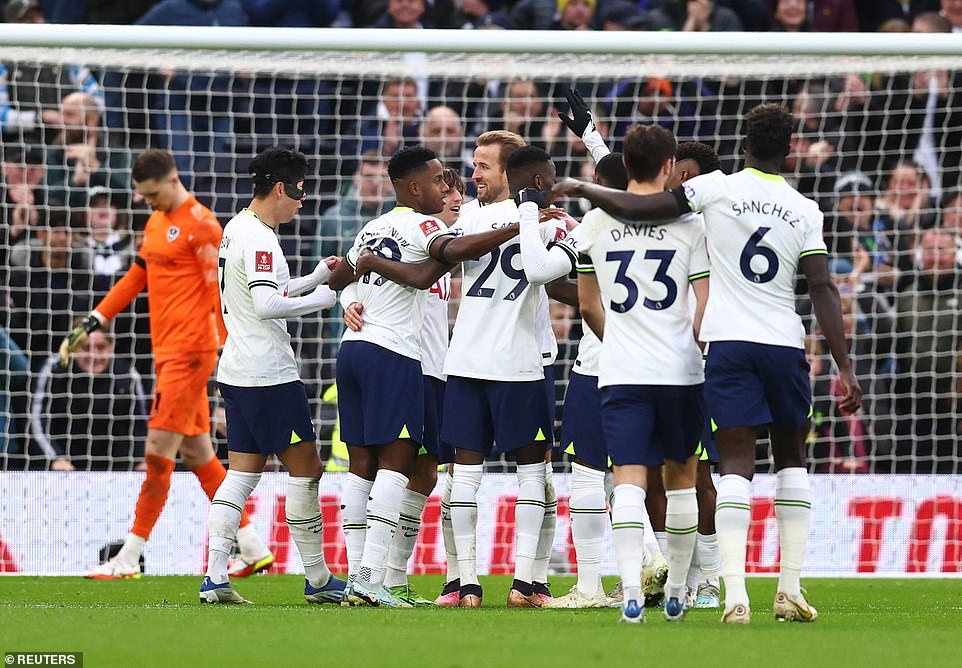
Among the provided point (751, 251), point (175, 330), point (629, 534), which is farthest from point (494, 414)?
point (175, 330)

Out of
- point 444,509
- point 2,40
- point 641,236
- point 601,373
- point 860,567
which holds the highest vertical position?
point 2,40

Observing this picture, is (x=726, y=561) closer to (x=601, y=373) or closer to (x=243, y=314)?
(x=601, y=373)

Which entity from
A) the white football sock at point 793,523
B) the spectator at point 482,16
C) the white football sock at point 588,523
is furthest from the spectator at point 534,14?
the white football sock at point 793,523

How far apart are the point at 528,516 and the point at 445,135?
5610 millimetres

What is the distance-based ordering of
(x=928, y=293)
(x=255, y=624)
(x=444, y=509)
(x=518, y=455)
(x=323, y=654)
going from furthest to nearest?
(x=928, y=293) → (x=444, y=509) → (x=518, y=455) → (x=255, y=624) → (x=323, y=654)

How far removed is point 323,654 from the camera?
193 inches

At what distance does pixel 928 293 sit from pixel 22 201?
738cm

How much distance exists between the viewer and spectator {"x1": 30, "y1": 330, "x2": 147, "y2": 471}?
1156 cm

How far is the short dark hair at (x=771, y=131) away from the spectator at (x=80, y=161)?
6810 millimetres

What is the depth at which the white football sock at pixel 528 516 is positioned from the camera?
7.24m

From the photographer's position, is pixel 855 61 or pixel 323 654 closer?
pixel 323 654

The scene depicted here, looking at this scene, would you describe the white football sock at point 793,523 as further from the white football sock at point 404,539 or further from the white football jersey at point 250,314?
the white football jersey at point 250,314

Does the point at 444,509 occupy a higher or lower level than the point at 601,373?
lower

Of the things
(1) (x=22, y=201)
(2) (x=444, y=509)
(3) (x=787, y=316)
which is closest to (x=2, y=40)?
(1) (x=22, y=201)
